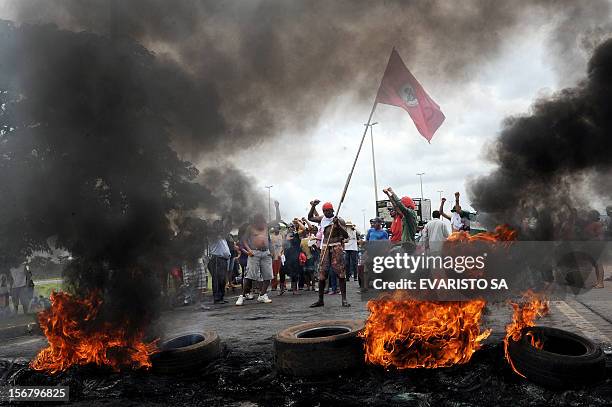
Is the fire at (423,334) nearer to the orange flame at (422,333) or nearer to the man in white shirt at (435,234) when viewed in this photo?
the orange flame at (422,333)

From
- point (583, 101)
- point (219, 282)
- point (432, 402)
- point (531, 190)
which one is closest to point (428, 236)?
point (531, 190)

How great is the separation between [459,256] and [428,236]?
3559mm

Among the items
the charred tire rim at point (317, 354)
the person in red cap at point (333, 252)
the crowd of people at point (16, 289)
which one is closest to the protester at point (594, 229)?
the person in red cap at point (333, 252)

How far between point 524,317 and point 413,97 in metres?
3.71

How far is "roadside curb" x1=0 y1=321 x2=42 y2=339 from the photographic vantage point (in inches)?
277

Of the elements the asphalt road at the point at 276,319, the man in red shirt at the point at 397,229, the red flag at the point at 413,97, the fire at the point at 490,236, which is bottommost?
the asphalt road at the point at 276,319

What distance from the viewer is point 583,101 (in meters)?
5.88

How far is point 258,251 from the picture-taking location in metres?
8.55

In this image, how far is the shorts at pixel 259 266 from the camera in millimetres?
8578

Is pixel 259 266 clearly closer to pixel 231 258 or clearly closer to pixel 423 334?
pixel 231 258

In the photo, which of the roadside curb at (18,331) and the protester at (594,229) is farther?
the roadside curb at (18,331)

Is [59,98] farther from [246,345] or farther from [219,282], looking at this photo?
[219,282]

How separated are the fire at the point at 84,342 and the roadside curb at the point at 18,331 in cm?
312

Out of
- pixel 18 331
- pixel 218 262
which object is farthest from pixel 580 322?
pixel 18 331
